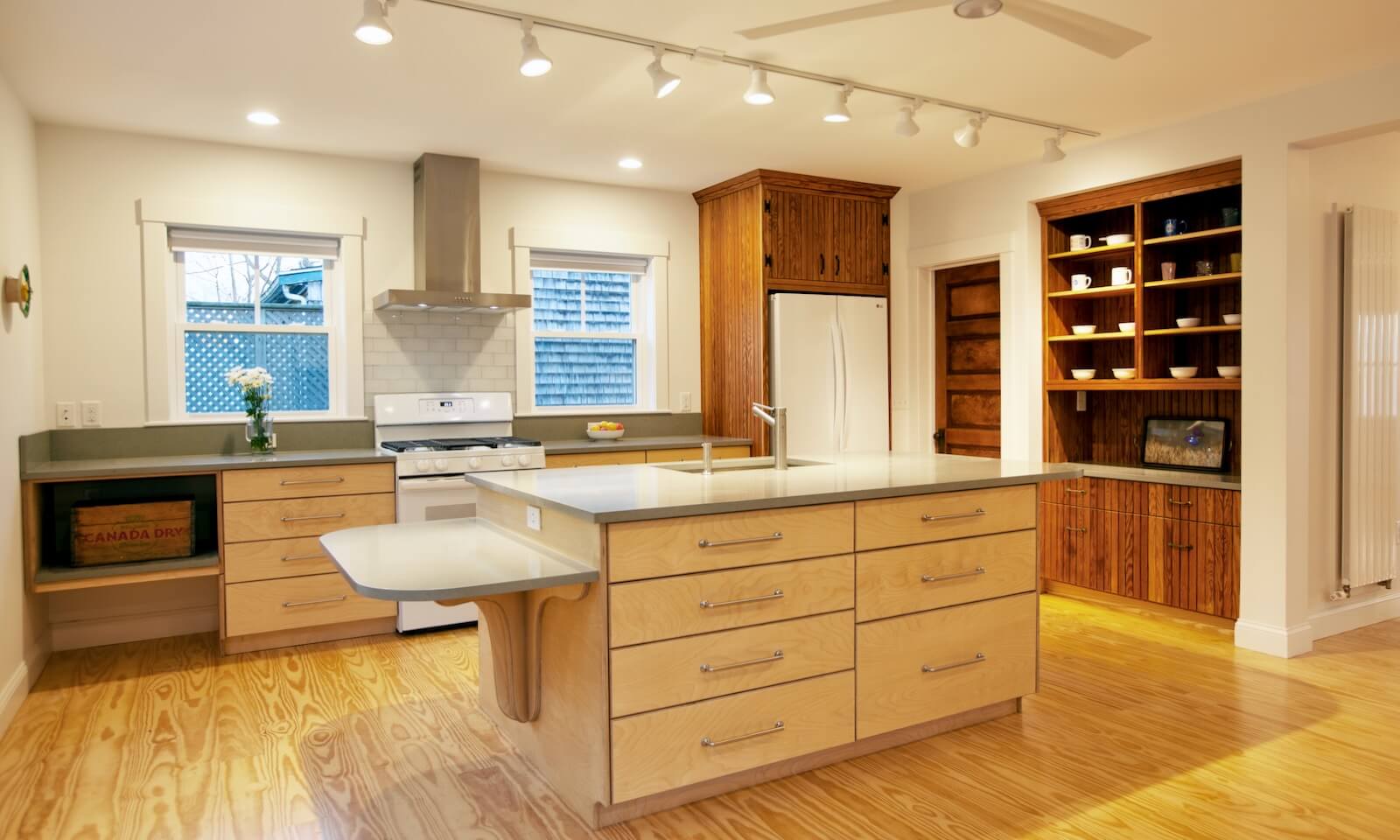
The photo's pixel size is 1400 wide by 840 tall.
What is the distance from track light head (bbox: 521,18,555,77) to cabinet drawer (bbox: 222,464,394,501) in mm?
2192

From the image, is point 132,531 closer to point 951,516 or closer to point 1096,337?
point 951,516

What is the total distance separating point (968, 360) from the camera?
18.8 ft

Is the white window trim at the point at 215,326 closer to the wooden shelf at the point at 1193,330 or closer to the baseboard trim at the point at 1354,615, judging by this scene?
the wooden shelf at the point at 1193,330

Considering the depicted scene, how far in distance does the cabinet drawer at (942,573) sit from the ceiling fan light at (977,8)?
5.24 ft

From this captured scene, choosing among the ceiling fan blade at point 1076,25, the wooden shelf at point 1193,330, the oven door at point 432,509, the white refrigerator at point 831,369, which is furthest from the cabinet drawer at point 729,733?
the wooden shelf at point 1193,330

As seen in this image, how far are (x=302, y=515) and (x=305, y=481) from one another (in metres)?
0.16

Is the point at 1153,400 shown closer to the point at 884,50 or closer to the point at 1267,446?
the point at 1267,446

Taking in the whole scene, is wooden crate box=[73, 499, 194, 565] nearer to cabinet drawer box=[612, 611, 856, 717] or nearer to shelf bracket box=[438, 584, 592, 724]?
shelf bracket box=[438, 584, 592, 724]

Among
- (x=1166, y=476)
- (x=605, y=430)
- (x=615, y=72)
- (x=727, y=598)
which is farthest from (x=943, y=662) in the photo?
(x=605, y=430)

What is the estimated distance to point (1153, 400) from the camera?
5.01 m

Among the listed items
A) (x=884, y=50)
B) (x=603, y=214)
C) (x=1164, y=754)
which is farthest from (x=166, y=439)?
(x=1164, y=754)

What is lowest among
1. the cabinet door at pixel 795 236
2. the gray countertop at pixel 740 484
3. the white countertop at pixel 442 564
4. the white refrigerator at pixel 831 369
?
the white countertop at pixel 442 564

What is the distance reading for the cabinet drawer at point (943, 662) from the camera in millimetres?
2832

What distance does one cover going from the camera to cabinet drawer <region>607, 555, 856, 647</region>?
2371 millimetres
